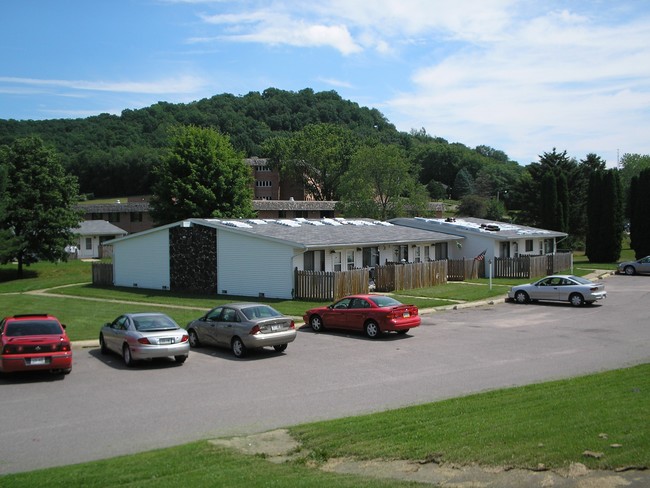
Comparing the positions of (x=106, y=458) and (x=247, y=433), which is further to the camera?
(x=247, y=433)

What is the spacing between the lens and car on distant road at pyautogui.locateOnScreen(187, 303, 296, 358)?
18172 mm

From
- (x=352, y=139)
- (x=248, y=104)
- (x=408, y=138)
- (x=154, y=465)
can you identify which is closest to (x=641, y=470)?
(x=154, y=465)

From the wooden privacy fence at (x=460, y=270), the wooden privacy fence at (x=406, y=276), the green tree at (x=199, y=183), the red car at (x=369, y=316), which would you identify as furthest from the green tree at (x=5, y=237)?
the red car at (x=369, y=316)

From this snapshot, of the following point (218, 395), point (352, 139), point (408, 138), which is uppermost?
point (408, 138)

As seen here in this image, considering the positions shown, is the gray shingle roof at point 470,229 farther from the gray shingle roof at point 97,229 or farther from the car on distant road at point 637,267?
the gray shingle roof at point 97,229

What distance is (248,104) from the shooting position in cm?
15288

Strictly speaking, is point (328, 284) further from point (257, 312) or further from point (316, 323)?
point (257, 312)

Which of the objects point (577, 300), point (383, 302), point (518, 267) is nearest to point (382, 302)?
point (383, 302)

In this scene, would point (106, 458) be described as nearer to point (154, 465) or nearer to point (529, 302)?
point (154, 465)

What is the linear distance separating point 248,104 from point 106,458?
14844 cm

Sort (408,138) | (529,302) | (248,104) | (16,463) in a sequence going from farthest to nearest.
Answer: (408,138) → (248,104) → (529,302) → (16,463)

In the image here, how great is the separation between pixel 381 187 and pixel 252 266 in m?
27.7

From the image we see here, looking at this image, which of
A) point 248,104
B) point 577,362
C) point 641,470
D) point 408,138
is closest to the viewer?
point 641,470

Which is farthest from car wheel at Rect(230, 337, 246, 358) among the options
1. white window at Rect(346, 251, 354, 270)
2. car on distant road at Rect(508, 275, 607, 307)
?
white window at Rect(346, 251, 354, 270)
